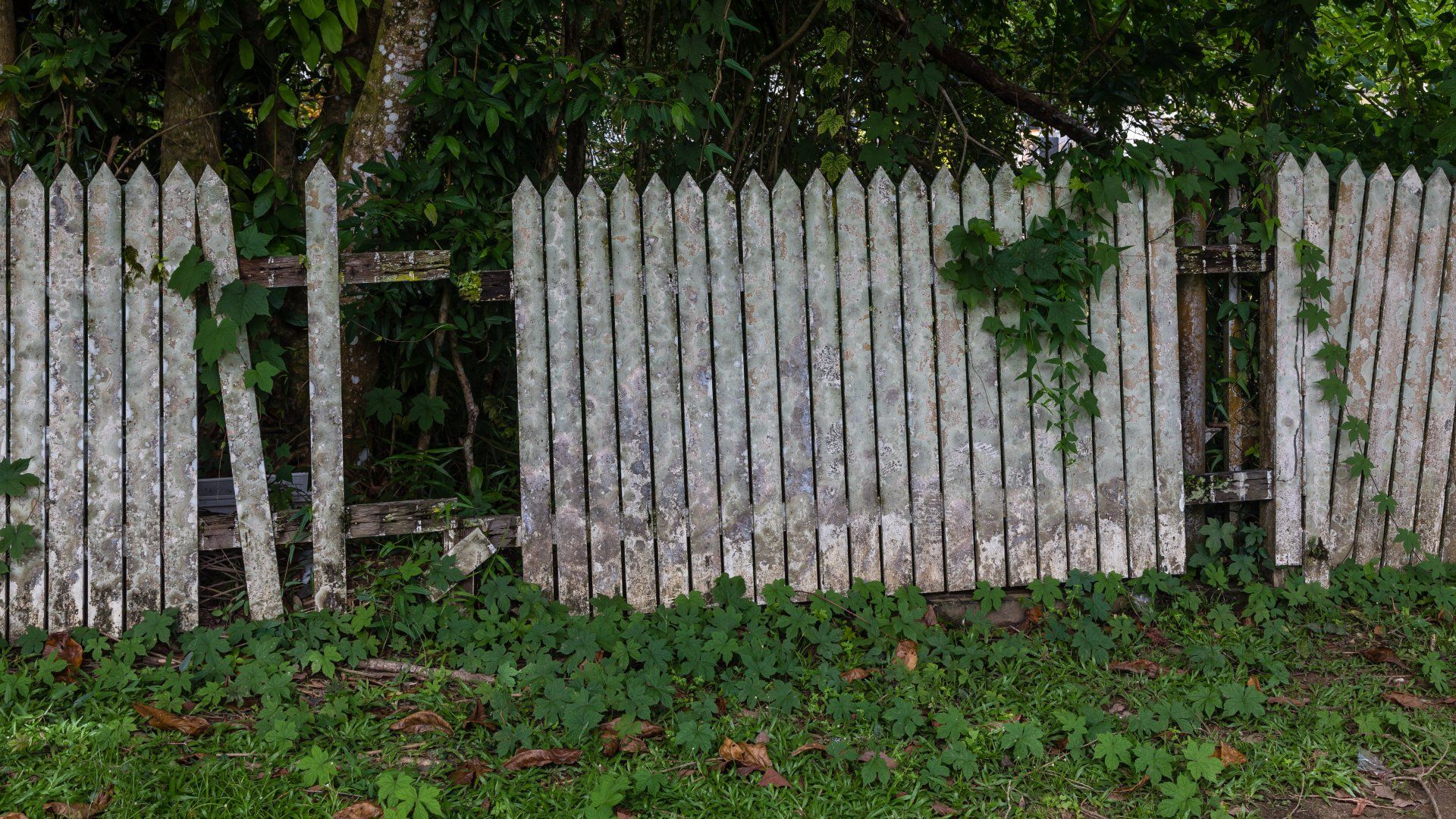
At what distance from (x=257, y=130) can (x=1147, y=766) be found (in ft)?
16.0

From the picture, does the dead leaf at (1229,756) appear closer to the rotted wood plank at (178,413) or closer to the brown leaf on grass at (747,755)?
the brown leaf on grass at (747,755)

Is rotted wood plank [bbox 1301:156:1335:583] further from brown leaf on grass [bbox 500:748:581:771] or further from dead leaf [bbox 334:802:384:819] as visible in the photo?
dead leaf [bbox 334:802:384:819]

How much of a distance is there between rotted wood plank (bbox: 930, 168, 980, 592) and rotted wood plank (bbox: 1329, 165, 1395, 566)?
5.31 ft

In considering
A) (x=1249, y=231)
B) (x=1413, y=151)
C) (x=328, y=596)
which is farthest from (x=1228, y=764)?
(x=1413, y=151)

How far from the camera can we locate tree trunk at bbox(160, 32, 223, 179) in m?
4.89

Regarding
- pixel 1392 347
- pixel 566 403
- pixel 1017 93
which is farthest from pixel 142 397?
pixel 1392 347

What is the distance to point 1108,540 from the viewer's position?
4.35 m

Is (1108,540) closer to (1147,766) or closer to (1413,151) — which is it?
(1147,766)

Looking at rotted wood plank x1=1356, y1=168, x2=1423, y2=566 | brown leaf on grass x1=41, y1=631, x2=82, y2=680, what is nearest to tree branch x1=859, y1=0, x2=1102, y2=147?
rotted wood plank x1=1356, y1=168, x2=1423, y2=566

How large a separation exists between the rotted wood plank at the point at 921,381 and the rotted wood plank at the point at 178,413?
8.60ft

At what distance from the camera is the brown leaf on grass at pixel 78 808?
9.02ft

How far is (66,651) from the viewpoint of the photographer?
12.0ft

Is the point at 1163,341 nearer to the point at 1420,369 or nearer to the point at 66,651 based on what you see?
Answer: the point at 1420,369

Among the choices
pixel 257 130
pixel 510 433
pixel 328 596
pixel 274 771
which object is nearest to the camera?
pixel 274 771
